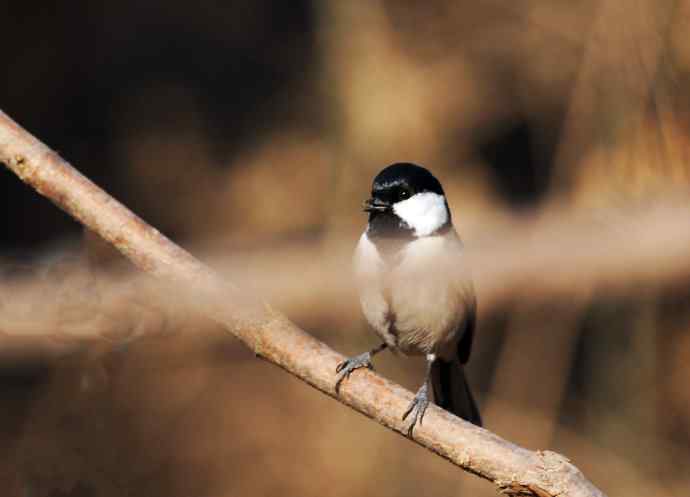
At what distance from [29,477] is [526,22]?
283 centimetres

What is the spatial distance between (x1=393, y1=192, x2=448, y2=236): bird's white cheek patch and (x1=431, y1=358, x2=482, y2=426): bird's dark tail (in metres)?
0.46

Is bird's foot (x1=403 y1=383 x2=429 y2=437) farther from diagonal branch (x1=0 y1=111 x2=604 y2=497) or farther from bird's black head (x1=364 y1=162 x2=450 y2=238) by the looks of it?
bird's black head (x1=364 y1=162 x2=450 y2=238)

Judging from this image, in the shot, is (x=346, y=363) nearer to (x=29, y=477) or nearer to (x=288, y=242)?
(x=29, y=477)

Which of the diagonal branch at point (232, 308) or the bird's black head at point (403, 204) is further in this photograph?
the bird's black head at point (403, 204)

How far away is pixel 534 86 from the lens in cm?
421

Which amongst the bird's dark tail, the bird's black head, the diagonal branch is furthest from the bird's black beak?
the bird's dark tail

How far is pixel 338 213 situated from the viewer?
3926 mm

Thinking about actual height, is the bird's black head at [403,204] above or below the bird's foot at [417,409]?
above

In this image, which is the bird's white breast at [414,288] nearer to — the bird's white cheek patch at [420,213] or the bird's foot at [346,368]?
the bird's white cheek patch at [420,213]

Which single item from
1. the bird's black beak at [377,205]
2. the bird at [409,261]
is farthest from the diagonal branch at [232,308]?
the bird's black beak at [377,205]

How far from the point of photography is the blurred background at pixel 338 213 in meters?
3.68

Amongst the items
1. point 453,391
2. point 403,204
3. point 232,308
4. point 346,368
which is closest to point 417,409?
point 346,368

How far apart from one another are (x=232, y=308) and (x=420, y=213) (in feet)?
1.71

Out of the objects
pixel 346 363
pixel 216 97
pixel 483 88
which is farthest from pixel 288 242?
pixel 346 363
